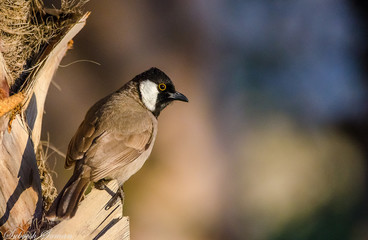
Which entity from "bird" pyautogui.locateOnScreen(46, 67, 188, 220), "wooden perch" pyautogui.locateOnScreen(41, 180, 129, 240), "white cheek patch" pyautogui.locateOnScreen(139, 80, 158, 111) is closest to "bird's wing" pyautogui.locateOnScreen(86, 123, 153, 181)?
"bird" pyautogui.locateOnScreen(46, 67, 188, 220)

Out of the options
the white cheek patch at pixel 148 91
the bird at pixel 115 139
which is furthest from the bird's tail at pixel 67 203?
the white cheek patch at pixel 148 91

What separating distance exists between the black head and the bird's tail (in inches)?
49.3

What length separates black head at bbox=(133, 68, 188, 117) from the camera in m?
3.93

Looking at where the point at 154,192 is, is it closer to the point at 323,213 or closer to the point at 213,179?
the point at 213,179

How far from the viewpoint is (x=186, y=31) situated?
6672 millimetres

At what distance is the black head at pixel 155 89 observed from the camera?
3.93 meters

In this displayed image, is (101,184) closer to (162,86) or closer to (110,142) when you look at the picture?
(110,142)

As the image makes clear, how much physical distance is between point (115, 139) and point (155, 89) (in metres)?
0.75

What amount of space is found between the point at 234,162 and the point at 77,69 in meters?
2.39

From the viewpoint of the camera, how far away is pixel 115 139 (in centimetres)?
333

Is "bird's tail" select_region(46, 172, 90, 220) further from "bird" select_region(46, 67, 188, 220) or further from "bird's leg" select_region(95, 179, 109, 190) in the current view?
"bird's leg" select_region(95, 179, 109, 190)

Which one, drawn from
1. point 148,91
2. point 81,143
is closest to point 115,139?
point 81,143

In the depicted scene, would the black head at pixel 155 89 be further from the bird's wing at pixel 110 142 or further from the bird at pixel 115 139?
the bird's wing at pixel 110 142

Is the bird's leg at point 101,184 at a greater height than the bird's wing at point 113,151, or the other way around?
the bird's wing at point 113,151
